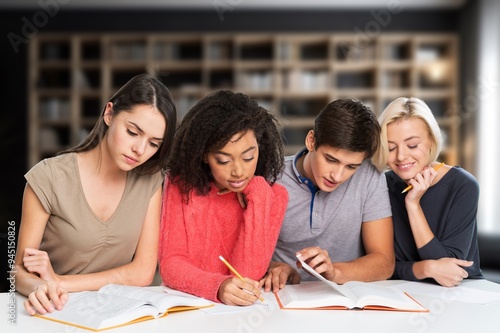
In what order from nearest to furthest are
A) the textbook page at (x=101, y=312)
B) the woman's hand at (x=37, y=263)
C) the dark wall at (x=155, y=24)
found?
the textbook page at (x=101, y=312) → the woman's hand at (x=37, y=263) → the dark wall at (x=155, y=24)

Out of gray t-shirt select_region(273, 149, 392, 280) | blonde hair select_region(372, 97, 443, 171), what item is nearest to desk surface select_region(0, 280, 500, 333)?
gray t-shirt select_region(273, 149, 392, 280)

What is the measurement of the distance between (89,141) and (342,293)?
886 millimetres

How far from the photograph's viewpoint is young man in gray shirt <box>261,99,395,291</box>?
5.71 ft

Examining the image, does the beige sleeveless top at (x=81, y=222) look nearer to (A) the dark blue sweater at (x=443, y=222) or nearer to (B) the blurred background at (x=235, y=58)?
(A) the dark blue sweater at (x=443, y=222)

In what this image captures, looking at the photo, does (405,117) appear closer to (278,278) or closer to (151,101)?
(278,278)

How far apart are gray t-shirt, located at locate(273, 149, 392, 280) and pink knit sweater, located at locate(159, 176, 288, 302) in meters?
0.20

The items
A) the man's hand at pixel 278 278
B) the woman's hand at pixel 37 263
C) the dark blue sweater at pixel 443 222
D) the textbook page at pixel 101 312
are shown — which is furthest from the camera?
the dark blue sweater at pixel 443 222

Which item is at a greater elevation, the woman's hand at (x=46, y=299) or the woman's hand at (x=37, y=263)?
the woman's hand at (x=37, y=263)

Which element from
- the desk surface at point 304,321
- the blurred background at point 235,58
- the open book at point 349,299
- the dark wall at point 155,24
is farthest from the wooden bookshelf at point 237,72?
the desk surface at point 304,321

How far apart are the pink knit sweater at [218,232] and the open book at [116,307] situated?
15cm

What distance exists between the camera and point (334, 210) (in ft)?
6.27

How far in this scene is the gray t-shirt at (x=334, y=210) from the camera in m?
1.91

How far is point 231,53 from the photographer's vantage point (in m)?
6.61

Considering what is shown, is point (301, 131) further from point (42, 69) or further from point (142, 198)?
point (142, 198)
